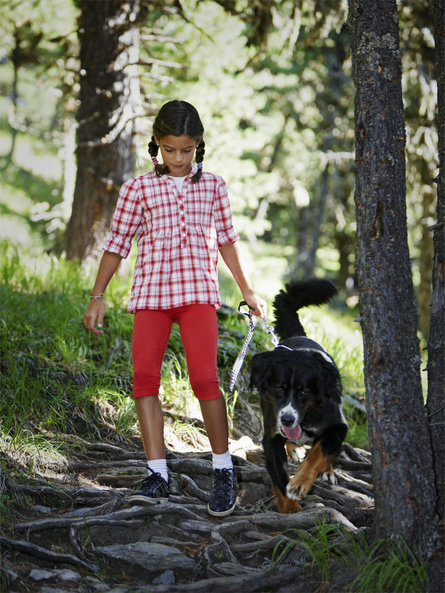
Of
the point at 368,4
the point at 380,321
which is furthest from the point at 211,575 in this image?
the point at 368,4

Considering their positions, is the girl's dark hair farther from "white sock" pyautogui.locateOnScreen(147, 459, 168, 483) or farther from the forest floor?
the forest floor

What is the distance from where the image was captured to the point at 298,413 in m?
3.78

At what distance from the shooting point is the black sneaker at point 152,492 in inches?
136

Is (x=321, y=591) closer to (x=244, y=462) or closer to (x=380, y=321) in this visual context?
(x=380, y=321)

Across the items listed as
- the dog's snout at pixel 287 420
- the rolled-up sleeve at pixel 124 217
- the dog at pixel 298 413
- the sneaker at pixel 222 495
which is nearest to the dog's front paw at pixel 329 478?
the dog at pixel 298 413

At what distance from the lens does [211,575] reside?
9.68ft

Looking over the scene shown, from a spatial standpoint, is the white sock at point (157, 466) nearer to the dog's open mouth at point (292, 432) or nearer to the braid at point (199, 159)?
the dog's open mouth at point (292, 432)

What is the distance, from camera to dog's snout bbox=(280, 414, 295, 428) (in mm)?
3713

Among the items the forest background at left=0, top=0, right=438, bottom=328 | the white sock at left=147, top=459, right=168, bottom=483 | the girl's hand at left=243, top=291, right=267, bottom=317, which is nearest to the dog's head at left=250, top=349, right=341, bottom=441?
the girl's hand at left=243, top=291, right=267, bottom=317

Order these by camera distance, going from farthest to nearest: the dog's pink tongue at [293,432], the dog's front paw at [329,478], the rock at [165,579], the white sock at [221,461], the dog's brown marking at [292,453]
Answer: the dog's brown marking at [292,453] < the dog's front paw at [329,478] < the dog's pink tongue at [293,432] < the white sock at [221,461] < the rock at [165,579]

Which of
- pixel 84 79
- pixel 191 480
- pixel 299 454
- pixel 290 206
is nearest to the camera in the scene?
pixel 191 480

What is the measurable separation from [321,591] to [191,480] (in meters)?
1.37

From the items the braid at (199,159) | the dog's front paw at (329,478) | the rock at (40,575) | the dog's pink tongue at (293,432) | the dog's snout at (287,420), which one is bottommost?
the dog's front paw at (329,478)

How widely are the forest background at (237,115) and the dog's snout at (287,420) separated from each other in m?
1.42
